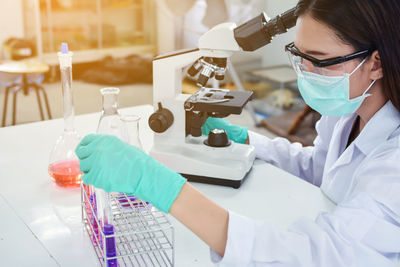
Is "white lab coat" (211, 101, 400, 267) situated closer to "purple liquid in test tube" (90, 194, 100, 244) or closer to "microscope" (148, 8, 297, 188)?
"purple liquid in test tube" (90, 194, 100, 244)

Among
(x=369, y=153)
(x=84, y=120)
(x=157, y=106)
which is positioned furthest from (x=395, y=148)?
(x=84, y=120)

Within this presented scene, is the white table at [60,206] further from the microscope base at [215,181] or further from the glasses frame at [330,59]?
the glasses frame at [330,59]

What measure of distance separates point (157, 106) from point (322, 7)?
1.94 ft

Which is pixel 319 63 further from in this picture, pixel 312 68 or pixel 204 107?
pixel 204 107

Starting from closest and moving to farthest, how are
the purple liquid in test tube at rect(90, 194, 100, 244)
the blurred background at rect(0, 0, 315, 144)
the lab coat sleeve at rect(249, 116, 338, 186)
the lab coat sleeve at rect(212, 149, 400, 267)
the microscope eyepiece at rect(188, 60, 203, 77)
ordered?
1. the lab coat sleeve at rect(212, 149, 400, 267)
2. the purple liquid in test tube at rect(90, 194, 100, 244)
3. the microscope eyepiece at rect(188, 60, 203, 77)
4. the lab coat sleeve at rect(249, 116, 338, 186)
5. the blurred background at rect(0, 0, 315, 144)

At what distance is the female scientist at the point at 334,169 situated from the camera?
3.09 ft

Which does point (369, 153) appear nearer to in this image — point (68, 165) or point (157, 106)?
point (157, 106)

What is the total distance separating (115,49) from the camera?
17.9 feet

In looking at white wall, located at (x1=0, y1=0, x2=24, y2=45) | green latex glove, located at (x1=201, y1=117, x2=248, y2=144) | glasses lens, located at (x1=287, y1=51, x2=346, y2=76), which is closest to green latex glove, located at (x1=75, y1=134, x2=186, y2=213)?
glasses lens, located at (x1=287, y1=51, x2=346, y2=76)

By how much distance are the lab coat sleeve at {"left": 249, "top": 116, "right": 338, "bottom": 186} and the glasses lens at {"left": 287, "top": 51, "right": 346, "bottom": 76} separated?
13.5 inches

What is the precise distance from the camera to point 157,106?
1464 millimetres

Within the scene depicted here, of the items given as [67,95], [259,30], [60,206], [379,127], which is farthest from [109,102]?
[379,127]

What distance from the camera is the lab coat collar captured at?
3.81 feet

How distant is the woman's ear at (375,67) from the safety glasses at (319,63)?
0.02 meters
